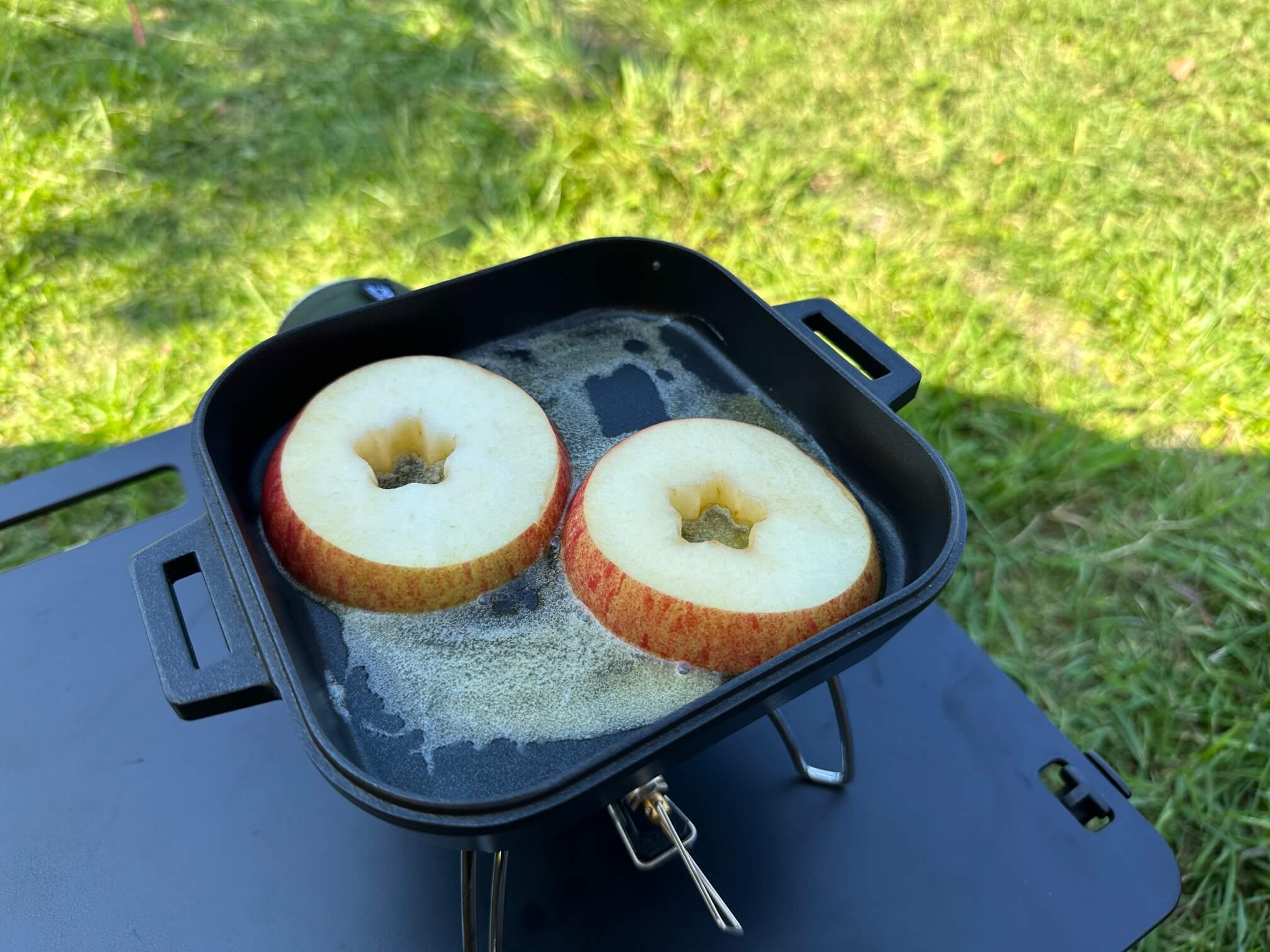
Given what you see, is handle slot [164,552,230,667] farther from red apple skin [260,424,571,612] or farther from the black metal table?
red apple skin [260,424,571,612]

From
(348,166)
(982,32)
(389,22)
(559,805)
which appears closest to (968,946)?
(559,805)

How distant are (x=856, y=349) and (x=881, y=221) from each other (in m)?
1.33

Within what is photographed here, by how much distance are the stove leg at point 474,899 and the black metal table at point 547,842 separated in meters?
0.12

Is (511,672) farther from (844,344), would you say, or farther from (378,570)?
(844,344)

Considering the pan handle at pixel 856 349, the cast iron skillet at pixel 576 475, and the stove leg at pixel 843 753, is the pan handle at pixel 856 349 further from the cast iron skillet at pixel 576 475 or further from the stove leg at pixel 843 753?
the stove leg at pixel 843 753

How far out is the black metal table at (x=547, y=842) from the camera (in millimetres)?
915

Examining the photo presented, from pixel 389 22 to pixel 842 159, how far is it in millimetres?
1450

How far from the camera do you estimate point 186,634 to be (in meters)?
0.73

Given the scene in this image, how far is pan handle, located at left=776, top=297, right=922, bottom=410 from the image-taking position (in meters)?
0.91

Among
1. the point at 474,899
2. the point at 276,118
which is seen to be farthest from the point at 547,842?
the point at 276,118

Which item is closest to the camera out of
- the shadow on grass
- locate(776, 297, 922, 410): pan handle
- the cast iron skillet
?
the cast iron skillet

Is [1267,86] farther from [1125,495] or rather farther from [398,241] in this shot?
[398,241]

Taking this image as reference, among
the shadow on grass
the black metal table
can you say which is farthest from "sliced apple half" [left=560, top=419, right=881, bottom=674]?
the shadow on grass

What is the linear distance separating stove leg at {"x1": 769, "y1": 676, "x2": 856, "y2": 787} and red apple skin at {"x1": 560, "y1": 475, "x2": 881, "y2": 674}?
8.0 inches
